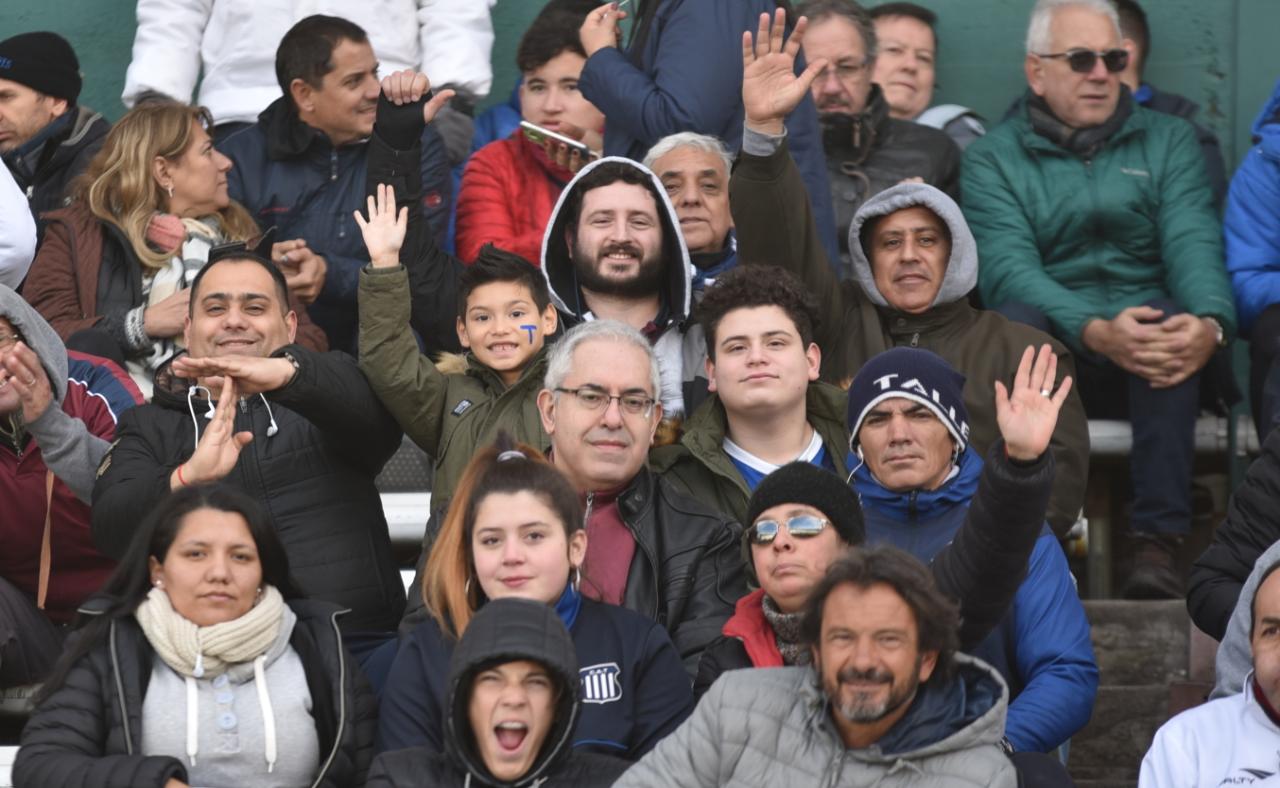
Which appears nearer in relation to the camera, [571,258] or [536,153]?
[571,258]

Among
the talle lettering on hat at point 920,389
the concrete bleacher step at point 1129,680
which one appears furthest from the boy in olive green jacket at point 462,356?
the concrete bleacher step at point 1129,680

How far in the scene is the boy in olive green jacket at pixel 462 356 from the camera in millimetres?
5844

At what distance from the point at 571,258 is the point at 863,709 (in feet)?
8.05

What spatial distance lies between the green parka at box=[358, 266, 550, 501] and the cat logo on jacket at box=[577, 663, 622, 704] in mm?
971

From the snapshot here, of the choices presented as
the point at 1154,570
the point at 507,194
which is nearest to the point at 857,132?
the point at 507,194

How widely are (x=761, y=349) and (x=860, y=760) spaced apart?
5.41 ft

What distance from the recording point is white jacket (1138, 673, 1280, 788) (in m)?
4.64

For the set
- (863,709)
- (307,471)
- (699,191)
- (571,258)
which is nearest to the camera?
(863,709)

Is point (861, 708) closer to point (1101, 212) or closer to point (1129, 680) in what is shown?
point (1129, 680)

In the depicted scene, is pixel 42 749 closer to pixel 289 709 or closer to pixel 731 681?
pixel 289 709

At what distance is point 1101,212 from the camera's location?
747 centimetres

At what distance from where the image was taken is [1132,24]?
27.0 ft

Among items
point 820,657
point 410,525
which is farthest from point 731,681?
point 410,525

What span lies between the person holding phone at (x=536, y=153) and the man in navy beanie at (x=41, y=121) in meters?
1.31
